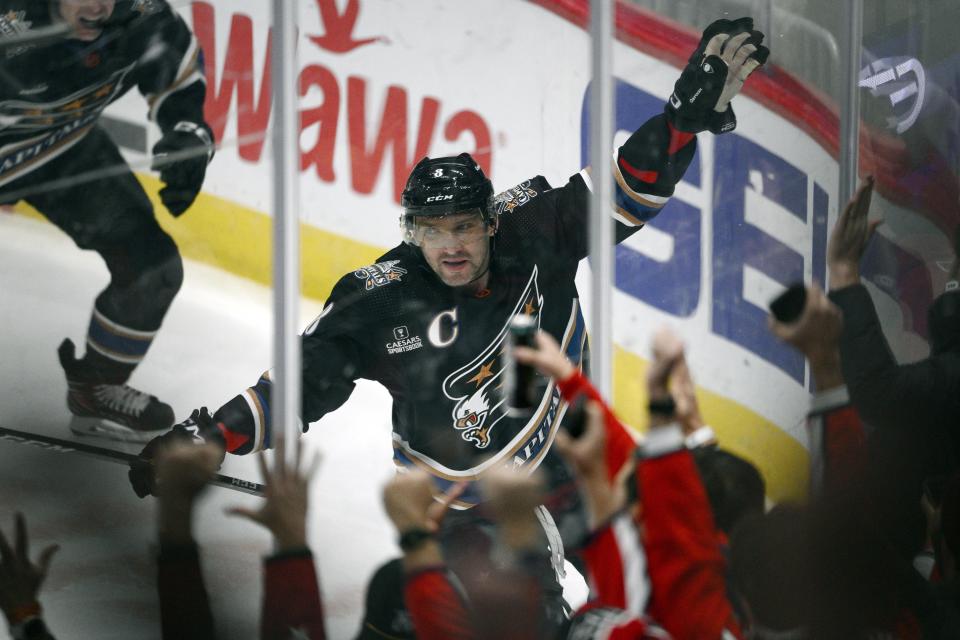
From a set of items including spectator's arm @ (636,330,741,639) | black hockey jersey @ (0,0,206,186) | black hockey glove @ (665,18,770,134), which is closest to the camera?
spectator's arm @ (636,330,741,639)

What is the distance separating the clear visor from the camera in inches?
105

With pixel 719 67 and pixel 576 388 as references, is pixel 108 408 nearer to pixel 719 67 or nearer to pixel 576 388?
pixel 576 388

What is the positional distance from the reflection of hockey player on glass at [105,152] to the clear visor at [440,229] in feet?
1.47

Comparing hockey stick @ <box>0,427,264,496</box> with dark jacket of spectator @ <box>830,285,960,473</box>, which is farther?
dark jacket of spectator @ <box>830,285,960,473</box>

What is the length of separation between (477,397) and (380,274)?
33cm

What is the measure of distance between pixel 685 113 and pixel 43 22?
1.36m

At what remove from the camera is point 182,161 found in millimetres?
2646

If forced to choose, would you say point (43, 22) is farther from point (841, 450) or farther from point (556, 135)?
point (841, 450)

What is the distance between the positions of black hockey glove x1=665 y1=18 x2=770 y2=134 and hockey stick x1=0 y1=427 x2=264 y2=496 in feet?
3.89

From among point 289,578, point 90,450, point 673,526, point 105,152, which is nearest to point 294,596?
point 289,578

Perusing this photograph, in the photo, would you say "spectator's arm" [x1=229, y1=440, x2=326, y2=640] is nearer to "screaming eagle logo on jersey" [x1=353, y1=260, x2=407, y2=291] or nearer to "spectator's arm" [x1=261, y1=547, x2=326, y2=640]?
"spectator's arm" [x1=261, y1=547, x2=326, y2=640]

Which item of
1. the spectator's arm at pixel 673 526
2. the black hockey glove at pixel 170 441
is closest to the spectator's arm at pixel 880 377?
the spectator's arm at pixel 673 526

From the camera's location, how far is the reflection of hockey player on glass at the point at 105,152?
2625 mm

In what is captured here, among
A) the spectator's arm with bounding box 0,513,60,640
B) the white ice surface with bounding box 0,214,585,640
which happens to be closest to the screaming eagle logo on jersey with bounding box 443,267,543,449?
the white ice surface with bounding box 0,214,585,640
